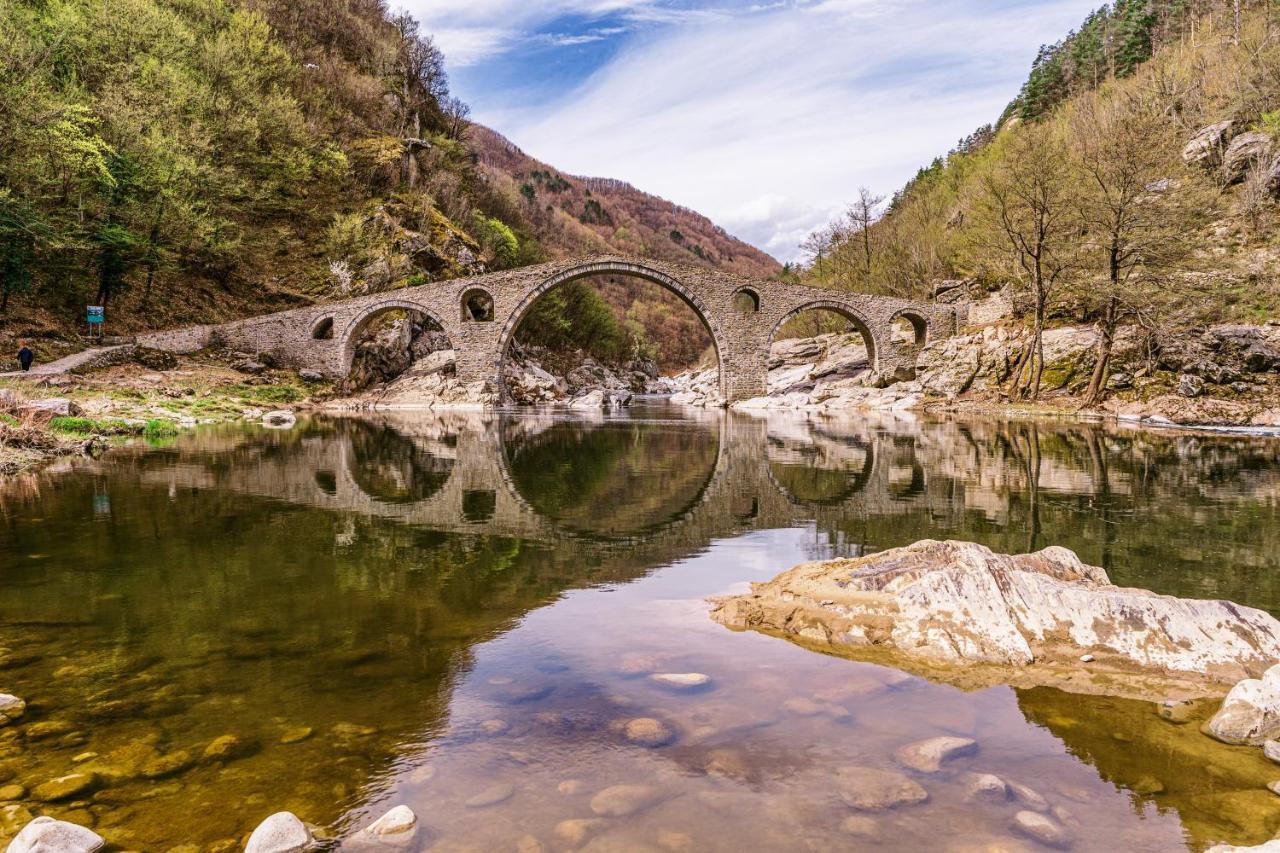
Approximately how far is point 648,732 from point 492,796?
32.0 inches

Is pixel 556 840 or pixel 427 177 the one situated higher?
pixel 427 177

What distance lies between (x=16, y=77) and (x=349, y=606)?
100ft

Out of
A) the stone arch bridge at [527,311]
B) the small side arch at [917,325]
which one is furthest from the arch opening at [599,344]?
the small side arch at [917,325]

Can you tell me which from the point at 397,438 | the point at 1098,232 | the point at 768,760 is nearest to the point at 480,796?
the point at 768,760

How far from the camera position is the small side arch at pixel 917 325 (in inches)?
1624

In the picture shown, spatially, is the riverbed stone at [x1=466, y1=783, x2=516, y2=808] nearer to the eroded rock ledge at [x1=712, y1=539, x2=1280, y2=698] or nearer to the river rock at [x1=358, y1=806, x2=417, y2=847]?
the river rock at [x1=358, y1=806, x2=417, y2=847]

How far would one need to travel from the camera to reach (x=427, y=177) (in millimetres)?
47562

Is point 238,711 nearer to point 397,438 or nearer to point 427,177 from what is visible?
point 397,438

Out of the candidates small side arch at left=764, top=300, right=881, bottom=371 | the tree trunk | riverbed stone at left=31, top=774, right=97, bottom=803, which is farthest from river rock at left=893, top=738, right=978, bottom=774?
small side arch at left=764, top=300, right=881, bottom=371

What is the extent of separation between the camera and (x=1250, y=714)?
3.08 meters

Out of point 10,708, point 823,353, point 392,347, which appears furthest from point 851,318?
point 10,708

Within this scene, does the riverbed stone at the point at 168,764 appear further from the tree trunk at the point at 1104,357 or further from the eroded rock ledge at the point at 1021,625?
the tree trunk at the point at 1104,357

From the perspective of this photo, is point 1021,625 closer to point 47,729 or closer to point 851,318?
point 47,729

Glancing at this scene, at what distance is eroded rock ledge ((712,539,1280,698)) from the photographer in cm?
378
